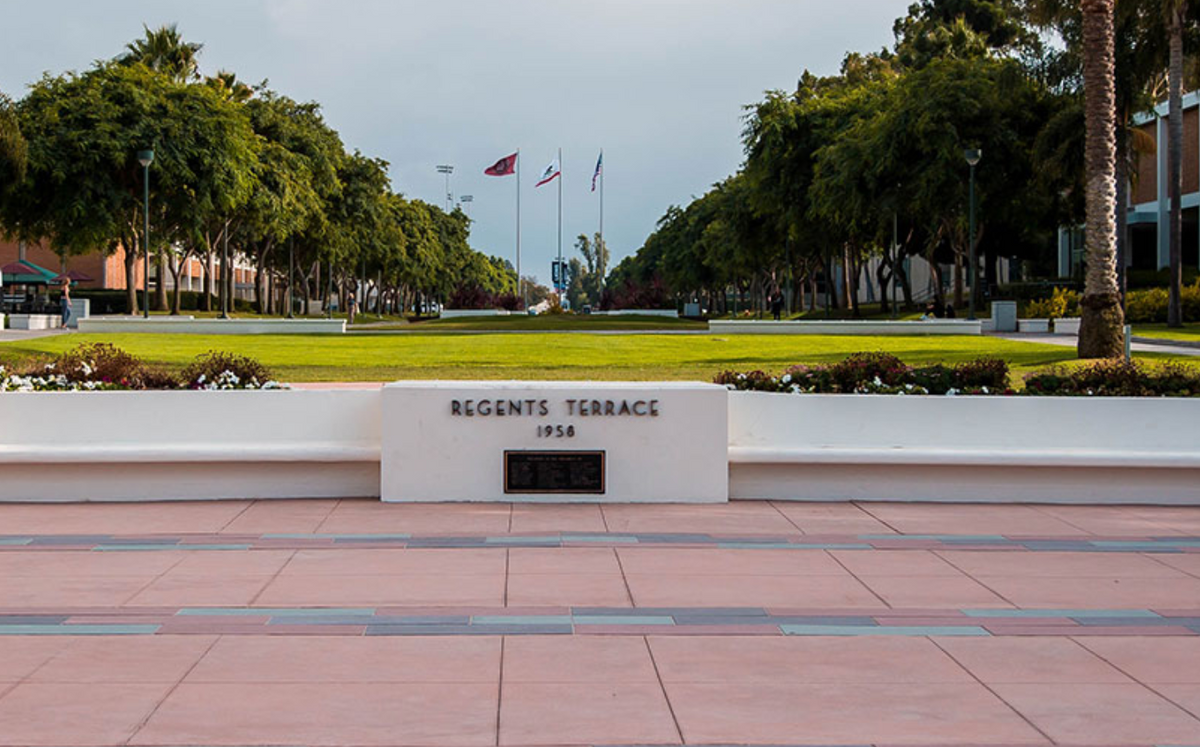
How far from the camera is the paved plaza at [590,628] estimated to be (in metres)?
4.57

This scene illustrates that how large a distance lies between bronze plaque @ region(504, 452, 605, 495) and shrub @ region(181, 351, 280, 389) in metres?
2.97

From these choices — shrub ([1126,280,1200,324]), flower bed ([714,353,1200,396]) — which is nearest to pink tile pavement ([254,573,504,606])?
flower bed ([714,353,1200,396])

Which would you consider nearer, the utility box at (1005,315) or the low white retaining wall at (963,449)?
the low white retaining wall at (963,449)

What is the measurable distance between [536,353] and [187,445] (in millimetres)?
13212

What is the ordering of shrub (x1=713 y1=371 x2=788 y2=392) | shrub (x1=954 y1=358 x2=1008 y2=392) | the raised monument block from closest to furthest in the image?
the raised monument block < shrub (x1=713 y1=371 x2=788 y2=392) < shrub (x1=954 y1=358 x2=1008 y2=392)

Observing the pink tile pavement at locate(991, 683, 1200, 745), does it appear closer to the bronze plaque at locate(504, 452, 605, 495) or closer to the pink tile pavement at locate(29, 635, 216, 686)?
the pink tile pavement at locate(29, 635, 216, 686)

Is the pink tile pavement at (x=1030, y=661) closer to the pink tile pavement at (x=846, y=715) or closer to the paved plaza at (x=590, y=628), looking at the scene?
the paved plaza at (x=590, y=628)

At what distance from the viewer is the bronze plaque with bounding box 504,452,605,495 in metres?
9.18

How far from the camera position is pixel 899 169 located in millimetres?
42469

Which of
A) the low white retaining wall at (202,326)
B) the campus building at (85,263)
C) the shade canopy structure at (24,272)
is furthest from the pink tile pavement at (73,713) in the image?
the campus building at (85,263)

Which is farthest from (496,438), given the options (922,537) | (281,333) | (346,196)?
(346,196)

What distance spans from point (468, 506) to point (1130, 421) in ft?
18.2

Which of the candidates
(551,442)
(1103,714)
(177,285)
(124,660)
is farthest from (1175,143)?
(177,285)

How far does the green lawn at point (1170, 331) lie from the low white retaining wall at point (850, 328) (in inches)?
183
